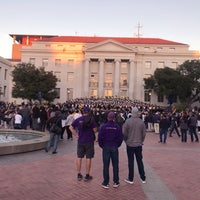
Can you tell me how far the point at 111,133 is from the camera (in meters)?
6.99

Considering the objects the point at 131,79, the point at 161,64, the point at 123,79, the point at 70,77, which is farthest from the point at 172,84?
the point at 70,77

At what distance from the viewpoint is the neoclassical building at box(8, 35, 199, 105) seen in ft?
216

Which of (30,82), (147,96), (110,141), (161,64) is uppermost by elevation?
(161,64)

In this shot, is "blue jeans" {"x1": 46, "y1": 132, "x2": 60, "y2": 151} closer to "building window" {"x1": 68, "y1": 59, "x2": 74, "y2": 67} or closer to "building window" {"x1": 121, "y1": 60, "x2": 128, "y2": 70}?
"building window" {"x1": 121, "y1": 60, "x2": 128, "y2": 70}

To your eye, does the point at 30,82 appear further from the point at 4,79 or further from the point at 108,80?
the point at 108,80

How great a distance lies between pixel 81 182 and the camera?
7.28 metres

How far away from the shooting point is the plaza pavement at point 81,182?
6266mm

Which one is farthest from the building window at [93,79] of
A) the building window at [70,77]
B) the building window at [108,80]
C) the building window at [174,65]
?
the building window at [174,65]

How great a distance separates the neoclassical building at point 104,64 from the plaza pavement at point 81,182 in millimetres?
54842

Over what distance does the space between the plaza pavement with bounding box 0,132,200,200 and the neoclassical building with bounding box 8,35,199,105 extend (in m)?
54.8

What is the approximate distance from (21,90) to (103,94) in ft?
63.7

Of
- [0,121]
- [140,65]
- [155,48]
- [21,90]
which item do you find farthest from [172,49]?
[0,121]

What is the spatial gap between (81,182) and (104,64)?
60734mm

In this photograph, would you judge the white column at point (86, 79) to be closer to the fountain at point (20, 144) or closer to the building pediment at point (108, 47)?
the building pediment at point (108, 47)
